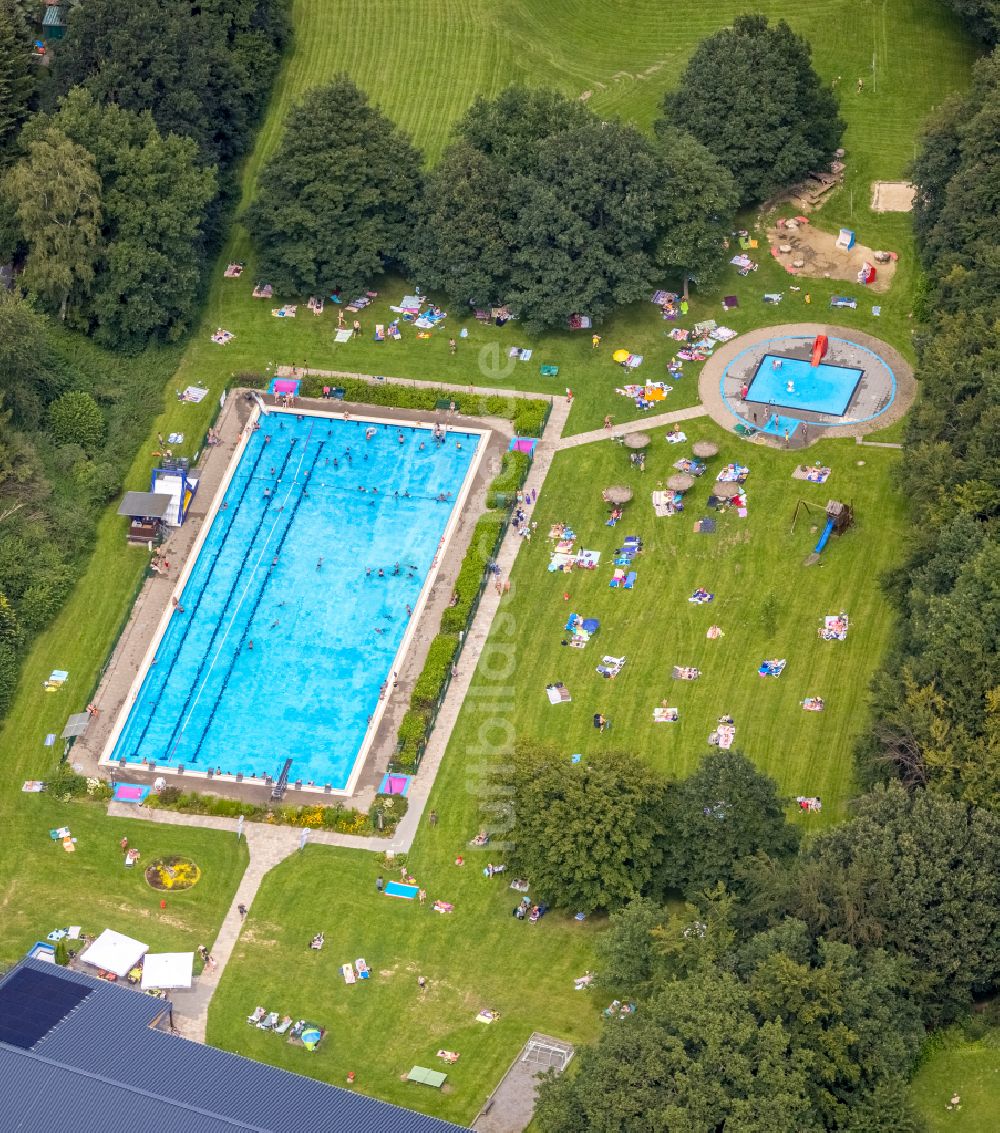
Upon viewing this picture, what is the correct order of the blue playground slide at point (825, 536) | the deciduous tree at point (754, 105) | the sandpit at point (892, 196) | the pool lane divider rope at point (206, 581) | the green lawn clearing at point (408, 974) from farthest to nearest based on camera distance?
1. the sandpit at point (892, 196)
2. the deciduous tree at point (754, 105)
3. the blue playground slide at point (825, 536)
4. the pool lane divider rope at point (206, 581)
5. the green lawn clearing at point (408, 974)

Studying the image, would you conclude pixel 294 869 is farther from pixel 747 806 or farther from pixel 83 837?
pixel 747 806

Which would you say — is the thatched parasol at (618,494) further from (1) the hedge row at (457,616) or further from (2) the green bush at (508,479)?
(1) the hedge row at (457,616)

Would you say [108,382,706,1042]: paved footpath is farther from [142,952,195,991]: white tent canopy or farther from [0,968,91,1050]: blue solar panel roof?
[0,968,91,1050]: blue solar panel roof

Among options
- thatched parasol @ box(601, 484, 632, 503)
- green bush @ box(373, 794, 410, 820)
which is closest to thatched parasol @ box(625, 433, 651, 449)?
thatched parasol @ box(601, 484, 632, 503)

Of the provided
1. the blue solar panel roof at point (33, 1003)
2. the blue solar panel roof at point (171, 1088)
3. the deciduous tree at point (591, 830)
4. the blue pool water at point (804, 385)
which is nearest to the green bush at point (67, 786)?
the blue solar panel roof at point (33, 1003)

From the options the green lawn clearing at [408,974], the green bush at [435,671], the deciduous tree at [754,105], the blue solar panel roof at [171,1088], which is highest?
the deciduous tree at [754,105]

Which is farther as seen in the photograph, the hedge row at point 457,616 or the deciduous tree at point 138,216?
the deciduous tree at point 138,216

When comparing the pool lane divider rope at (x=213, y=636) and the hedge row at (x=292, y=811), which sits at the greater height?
the pool lane divider rope at (x=213, y=636)

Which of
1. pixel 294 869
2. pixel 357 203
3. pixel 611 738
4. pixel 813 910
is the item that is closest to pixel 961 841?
pixel 813 910
